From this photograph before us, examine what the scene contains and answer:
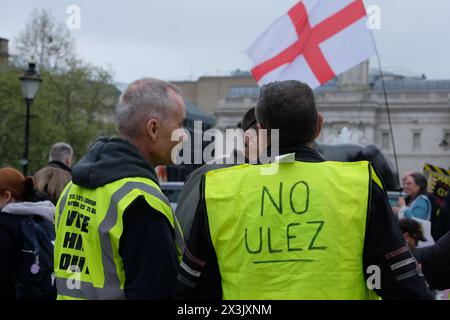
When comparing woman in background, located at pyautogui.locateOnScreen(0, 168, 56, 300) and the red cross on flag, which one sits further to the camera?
the red cross on flag

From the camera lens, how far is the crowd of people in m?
2.74

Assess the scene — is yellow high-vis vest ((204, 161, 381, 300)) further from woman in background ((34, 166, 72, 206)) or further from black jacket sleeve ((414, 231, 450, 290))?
woman in background ((34, 166, 72, 206))

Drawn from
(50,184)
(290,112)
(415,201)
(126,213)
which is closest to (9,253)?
(50,184)

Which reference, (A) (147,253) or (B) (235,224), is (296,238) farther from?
(A) (147,253)

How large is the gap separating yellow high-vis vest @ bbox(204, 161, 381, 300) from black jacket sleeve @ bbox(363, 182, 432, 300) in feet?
0.12

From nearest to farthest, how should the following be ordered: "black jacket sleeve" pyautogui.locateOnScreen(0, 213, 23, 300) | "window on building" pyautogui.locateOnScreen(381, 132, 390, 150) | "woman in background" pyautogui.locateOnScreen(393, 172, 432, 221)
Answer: "black jacket sleeve" pyautogui.locateOnScreen(0, 213, 23, 300) → "woman in background" pyautogui.locateOnScreen(393, 172, 432, 221) → "window on building" pyautogui.locateOnScreen(381, 132, 390, 150)

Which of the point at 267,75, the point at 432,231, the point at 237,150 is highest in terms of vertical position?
the point at 267,75

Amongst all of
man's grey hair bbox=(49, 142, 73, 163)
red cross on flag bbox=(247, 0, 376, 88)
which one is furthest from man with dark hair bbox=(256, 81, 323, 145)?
red cross on flag bbox=(247, 0, 376, 88)

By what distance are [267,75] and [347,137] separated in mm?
20828

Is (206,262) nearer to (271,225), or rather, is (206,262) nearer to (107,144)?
(271,225)

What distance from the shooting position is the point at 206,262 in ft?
9.44

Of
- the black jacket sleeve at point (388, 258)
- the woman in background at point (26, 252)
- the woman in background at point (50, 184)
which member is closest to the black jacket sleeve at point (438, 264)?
the black jacket sleeve at point (388, 258)

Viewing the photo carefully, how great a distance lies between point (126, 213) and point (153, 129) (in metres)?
0.48
